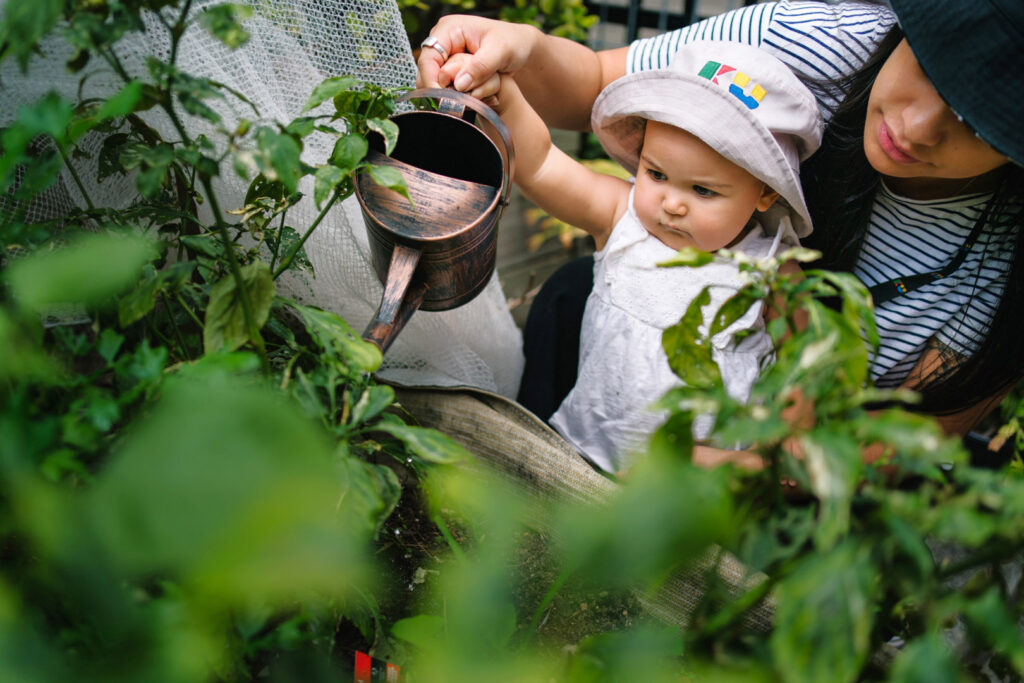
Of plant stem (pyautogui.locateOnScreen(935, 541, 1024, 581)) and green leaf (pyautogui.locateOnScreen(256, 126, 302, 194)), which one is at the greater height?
green leaf (pyautogui.locateOnScreen(256, 126, 302, 194))

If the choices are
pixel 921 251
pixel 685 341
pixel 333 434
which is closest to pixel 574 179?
pixel 921 251

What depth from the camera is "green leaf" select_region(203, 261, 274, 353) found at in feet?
2.06

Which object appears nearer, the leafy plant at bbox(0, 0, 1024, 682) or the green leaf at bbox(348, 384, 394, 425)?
the leafy plant at bbox(0, 0, 1024, 682)

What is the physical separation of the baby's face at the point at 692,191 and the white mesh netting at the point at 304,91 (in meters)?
0.41

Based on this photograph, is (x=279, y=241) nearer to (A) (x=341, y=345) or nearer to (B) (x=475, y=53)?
(A) (x=341, y=345)

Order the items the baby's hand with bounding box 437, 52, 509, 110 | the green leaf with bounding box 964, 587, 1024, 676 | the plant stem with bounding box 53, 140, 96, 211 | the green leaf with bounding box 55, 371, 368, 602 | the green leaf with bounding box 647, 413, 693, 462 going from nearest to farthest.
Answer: the green leaf with bounding box 55, 371, 368, 602, the green leaf with bounding box 964, 587, 1024, 676, the green leaf with bounding box 647, 413, 693, 462, the plant stem with bounding box 53, 140, 96, 211, the baby's hand with bounding box 437, 52, 509, 110

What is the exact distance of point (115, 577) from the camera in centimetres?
35

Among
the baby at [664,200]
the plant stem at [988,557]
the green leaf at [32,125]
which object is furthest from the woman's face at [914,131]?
the green leaf at [32,125]

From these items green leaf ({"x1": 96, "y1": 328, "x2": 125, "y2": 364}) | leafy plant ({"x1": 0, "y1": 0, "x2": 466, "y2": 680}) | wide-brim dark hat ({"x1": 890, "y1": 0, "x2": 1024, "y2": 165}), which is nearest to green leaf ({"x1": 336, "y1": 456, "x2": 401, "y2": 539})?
leafy plant ({"x1": 0, "y1": 0, "x2": 466, "y2": 680})

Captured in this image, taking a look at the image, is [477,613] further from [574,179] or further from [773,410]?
[574,179]

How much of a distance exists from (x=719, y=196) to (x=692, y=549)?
0.95 meters

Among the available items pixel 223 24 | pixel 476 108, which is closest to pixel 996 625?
pixel 223 24

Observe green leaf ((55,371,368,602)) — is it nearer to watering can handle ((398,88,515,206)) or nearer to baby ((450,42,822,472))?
watering can handle ((398,88,515,206))

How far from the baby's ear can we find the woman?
4.6 inches
